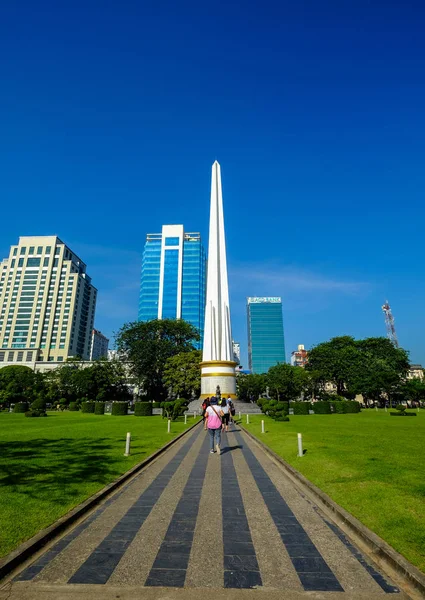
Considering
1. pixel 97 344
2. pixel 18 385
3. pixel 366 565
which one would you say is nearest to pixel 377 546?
pixel 366 565

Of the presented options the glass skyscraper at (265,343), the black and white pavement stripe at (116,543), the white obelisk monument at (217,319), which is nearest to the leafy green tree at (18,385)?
the white obelisk monument at (217,319)

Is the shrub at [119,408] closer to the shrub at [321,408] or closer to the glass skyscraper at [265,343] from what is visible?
the shrub at [321,408]

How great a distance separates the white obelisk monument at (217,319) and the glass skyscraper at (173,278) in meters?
66.8

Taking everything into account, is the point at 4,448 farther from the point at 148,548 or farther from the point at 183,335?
the point at 183,335

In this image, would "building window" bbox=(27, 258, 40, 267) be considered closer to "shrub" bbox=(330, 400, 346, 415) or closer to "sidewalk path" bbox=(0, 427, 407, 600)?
"shrub" bbox=(330, 400, 346, 415)

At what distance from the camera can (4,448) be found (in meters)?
13.2

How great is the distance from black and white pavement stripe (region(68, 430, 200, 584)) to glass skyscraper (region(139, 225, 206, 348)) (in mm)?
106768

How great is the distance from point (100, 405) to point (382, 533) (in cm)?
4425

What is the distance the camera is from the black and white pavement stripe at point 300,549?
3.98 meters

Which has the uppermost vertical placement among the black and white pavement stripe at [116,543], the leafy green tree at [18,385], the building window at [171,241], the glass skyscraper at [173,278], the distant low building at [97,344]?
the building window at [171,241]

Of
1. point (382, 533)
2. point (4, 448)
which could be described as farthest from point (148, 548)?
point (4, 448)

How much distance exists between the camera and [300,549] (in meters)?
4.88

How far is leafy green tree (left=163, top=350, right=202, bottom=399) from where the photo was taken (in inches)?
2101

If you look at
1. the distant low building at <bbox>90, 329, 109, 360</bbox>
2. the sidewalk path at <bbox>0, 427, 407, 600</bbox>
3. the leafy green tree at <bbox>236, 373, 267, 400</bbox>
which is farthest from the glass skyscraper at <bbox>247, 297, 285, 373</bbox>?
the sidewalk path at <bbox>0, 427, 407, 600</bbox>
